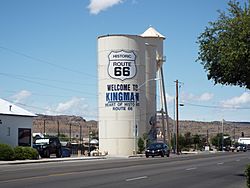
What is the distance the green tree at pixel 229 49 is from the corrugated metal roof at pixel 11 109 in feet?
112

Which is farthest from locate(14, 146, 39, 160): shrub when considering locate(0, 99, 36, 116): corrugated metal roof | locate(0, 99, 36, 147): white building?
locate(0, 99, 36, 116): corrugated metal roof

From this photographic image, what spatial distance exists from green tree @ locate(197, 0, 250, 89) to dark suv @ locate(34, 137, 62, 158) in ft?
101

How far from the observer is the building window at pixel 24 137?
183 feet

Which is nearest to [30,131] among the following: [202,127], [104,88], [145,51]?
[104,88]

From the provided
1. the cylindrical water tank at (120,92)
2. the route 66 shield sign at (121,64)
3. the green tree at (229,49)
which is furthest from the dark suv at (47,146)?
the green tree at (229,49)

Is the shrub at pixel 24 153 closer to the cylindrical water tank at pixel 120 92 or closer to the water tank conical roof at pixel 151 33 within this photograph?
the cylindrical water tank at pixel 120 92

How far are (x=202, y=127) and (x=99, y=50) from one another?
5117 inches

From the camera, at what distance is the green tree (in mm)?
20438

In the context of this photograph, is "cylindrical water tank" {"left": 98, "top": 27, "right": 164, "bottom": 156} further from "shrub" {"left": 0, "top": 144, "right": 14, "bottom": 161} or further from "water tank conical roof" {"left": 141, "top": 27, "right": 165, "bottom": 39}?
"shrub" {"left": 0, "top": 144, "right": 14, "bottom": 161}

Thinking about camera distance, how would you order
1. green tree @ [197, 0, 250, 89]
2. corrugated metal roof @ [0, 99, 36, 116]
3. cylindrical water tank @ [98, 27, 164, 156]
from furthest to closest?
cylindrical water tank @ [98, 27, 164, 156] < corrugated metal roof @ [0, 99, 36, 116] < green tree @ [197, 0, 250, 89]

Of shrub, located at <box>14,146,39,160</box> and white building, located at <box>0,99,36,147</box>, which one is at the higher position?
white building, located at <box>0,99,36,147</box>

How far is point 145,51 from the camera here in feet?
244

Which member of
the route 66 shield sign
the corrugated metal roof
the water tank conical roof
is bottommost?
the corrugated metal roof

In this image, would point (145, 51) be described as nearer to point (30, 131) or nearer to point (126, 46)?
point (126, 46)
